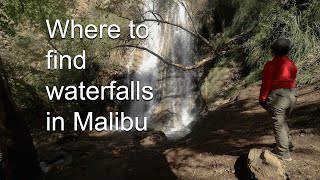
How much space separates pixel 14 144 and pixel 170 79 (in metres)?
11.3

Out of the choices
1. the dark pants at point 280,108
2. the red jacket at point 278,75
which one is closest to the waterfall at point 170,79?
the dark pants at point 280,108

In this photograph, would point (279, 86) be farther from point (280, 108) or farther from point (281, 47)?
point (281, 47)

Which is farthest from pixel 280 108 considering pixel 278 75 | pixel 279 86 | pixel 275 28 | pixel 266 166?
pixel 275 28

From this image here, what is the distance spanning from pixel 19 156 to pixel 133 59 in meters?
13.3

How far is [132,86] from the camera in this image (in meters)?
19.8

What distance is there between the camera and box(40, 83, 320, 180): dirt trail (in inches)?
214

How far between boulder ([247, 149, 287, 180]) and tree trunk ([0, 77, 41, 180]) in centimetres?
431

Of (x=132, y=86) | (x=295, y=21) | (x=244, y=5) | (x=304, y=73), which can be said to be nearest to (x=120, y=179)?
(x=304, y=73)

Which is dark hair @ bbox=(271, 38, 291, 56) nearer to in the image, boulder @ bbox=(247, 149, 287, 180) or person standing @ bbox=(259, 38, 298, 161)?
person standing @ bbox=(259, 38, 298, 161)

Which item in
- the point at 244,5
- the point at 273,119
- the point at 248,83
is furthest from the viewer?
the point at 244,5

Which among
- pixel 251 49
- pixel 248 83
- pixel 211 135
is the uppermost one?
pixel 251 49

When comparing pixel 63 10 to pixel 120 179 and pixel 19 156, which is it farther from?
pixel 120 179

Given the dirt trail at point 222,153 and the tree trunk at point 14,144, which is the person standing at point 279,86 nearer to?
the dirt trail at point 222,153

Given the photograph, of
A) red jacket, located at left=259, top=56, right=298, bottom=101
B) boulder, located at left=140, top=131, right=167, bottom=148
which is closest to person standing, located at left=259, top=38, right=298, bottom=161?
red jacket, located at left=259, top=56, right=298, bottom=101
